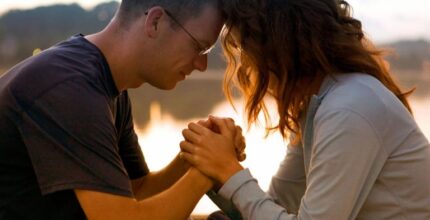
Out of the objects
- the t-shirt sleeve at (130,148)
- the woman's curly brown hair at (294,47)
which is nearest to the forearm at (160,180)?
the t-shirt sleeve at (130,148)

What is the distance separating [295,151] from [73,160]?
68 cm

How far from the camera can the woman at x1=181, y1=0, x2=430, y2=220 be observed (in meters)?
1.30

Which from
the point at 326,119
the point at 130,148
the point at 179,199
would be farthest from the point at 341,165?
the point at 130,148

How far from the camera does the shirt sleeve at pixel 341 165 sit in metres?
1.29

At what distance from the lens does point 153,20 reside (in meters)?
1.38

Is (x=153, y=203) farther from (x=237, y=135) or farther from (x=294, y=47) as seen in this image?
(x=294, y=47)

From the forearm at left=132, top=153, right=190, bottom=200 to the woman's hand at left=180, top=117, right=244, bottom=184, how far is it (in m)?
0.21

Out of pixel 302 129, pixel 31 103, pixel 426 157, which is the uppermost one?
pixel 31 103

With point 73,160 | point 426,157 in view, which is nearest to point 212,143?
point 73,160

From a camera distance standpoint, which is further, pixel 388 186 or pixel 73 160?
pixel 388 186

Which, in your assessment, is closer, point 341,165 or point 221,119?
point 341,165

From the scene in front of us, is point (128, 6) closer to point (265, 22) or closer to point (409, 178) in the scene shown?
point (265, 22)

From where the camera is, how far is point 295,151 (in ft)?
5.55

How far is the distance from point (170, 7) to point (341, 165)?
0.47 meters
